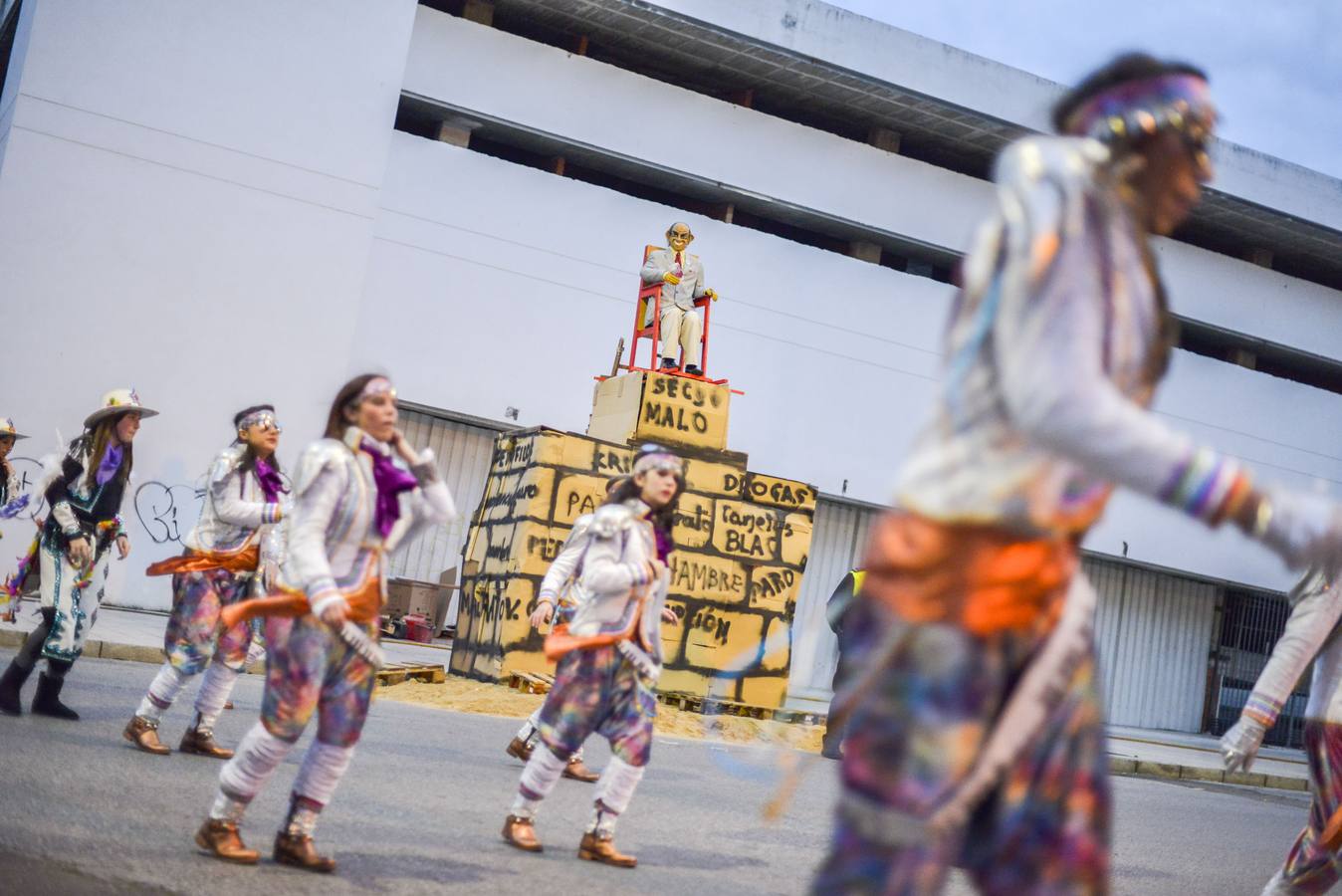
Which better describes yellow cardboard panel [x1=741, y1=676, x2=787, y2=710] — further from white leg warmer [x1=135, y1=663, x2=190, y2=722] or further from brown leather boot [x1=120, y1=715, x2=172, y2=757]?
brown leather boot [x1=120, y1=715, x2=172, y2=757]

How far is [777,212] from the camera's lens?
25.6 meters

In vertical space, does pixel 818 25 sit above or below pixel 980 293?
above

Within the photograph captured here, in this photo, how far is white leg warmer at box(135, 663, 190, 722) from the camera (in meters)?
7.89

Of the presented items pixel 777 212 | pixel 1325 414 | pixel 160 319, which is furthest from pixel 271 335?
pixel 1325 414

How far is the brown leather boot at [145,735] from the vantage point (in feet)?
25.7

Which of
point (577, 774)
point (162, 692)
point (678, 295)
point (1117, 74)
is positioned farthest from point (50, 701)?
point (678, 295)

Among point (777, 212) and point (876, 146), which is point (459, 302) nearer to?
point (777, 212)

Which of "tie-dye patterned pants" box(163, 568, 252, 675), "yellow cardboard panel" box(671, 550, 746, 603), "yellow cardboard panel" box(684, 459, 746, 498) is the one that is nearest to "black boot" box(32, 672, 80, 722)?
"tie-dye patterned pants" box(163, 568, 252, 675)

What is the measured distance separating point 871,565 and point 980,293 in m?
0.48

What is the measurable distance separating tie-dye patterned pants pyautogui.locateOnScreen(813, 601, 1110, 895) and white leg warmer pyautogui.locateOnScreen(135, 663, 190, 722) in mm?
6341

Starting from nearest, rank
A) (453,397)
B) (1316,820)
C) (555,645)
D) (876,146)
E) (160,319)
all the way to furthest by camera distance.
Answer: (1316,820), (555,645), (160,319), (453,397), (876,146)

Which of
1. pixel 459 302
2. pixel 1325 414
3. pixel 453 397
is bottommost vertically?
pixel 453 397

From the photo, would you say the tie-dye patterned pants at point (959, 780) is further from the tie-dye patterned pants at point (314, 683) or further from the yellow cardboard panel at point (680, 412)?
the yellow cardboard panel at point (680, 412)

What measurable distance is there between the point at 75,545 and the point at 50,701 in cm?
94
